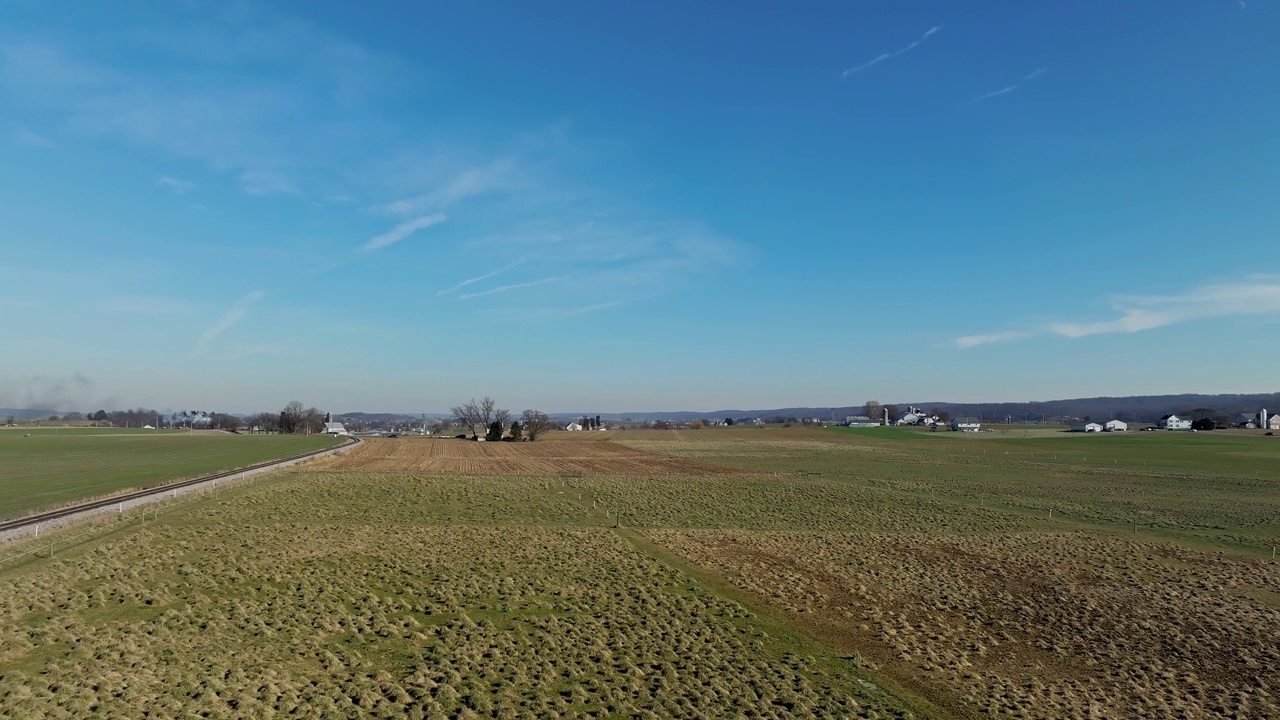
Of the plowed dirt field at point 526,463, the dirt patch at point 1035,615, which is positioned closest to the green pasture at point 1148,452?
the plowed dirt field at point 526,463

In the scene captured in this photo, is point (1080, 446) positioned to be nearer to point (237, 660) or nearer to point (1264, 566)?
point (1264, 566)

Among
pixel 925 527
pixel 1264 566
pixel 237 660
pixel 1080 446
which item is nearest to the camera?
pixel 237 660

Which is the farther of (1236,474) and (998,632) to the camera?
(1236,474)

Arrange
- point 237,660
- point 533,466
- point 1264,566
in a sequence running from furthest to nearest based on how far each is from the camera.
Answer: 1. point 533,466
2. point 1264,566
3. point 237,660

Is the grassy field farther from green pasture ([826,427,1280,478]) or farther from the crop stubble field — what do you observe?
green pasture ([826,427,1280,478])

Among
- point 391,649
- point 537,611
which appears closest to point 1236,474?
point 537,611

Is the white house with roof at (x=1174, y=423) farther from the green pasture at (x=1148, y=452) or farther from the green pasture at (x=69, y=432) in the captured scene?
the green pasture at (x=69, y=432)

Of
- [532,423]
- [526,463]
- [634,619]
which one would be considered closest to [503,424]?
[532,423]

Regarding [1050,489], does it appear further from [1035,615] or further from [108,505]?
[108,505]
